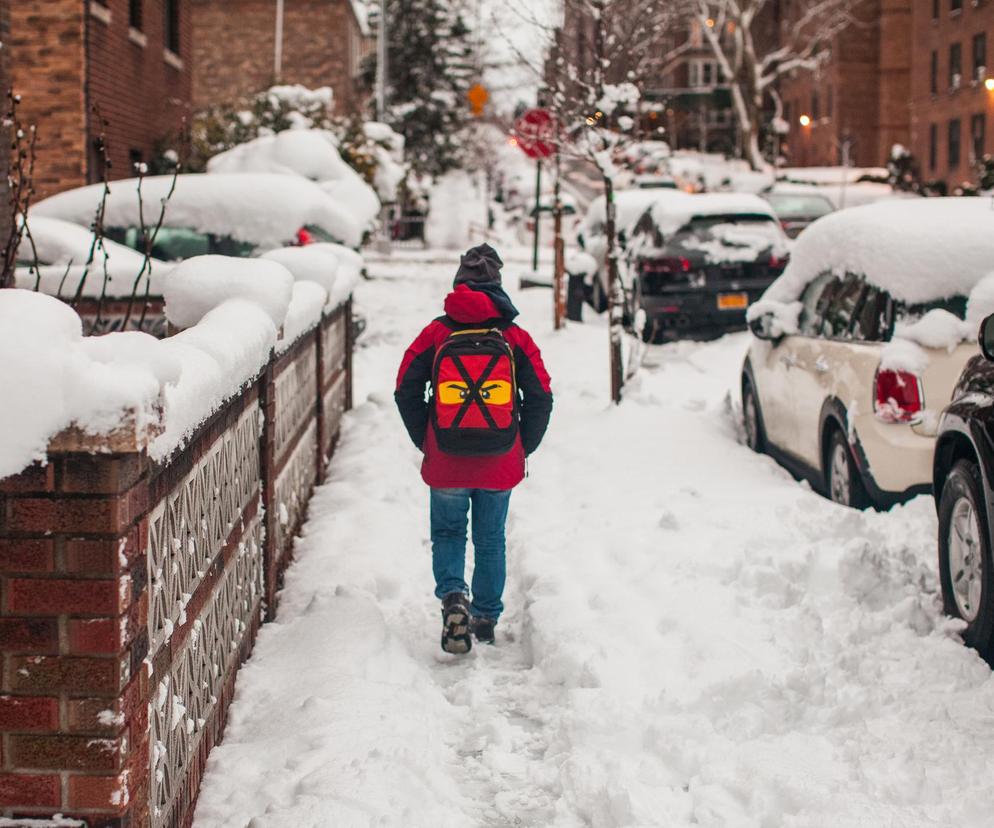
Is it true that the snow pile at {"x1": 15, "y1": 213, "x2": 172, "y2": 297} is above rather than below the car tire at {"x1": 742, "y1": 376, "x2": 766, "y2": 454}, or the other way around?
above

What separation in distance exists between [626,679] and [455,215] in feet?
178

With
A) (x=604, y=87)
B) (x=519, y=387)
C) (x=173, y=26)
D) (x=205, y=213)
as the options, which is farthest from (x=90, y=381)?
(x=173, y=26)

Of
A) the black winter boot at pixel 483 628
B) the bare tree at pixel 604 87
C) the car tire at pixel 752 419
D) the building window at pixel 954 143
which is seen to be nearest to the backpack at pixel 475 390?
the black winter boot at pixel 483 628

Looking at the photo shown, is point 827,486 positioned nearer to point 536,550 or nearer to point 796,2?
point 536,550

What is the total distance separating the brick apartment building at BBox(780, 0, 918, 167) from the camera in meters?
57.2

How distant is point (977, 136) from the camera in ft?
149

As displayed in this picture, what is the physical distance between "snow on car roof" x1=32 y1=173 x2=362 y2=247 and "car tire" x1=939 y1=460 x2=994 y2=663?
8064 millimetres

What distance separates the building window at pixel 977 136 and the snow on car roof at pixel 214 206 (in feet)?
120

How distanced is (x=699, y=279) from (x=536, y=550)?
8.37 metres

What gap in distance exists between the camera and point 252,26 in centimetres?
4691

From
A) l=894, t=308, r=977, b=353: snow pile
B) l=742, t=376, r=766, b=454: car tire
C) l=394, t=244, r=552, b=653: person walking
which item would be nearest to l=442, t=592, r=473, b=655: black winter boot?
l=394, t=244, r=552, b=653: person walking

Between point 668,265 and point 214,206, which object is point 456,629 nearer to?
point 214,206

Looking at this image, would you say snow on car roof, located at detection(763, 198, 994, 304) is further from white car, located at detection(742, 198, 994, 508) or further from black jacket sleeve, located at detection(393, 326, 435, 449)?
black jacket sleeve, located at detection(393, 326, 435, 449)

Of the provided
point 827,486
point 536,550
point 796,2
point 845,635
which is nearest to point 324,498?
point 536,550
